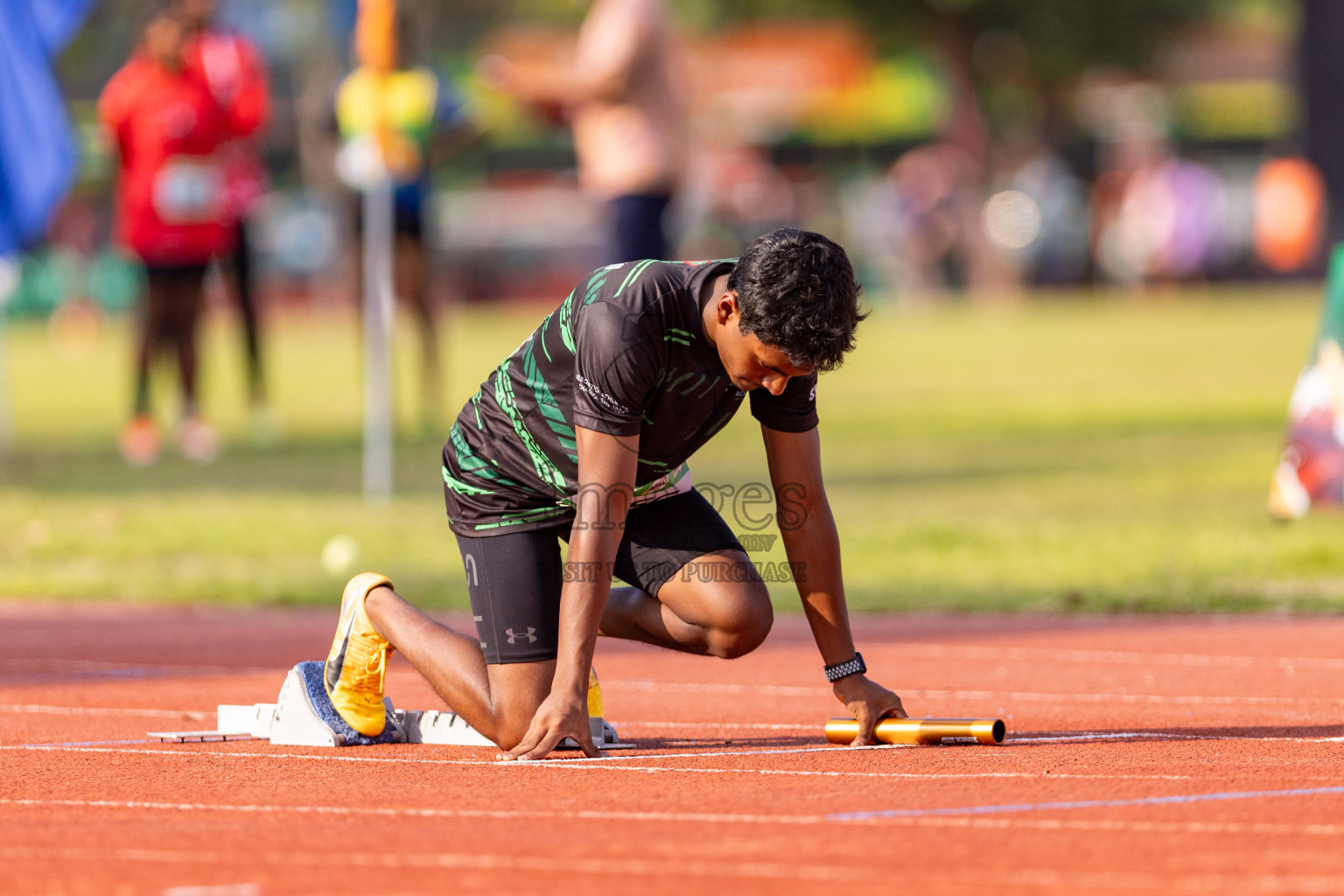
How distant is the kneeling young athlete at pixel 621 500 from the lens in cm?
500

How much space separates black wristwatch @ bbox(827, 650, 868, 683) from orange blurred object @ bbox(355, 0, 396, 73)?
21.9 ft

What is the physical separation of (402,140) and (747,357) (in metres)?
7.03

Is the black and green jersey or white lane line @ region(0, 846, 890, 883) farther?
the black and green jersey

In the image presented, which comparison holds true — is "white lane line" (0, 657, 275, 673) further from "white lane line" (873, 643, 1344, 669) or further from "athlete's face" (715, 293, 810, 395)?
"athlete's face" (715, 293, 810, 395)

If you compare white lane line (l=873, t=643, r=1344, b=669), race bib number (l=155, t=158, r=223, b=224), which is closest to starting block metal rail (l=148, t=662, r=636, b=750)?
white lane line (l=873, t=643, r=1344, b=669)

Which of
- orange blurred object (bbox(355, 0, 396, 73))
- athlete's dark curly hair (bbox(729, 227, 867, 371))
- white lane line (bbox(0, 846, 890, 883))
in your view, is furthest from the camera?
orange blurred object (bbox(355, 0, 396, 73))

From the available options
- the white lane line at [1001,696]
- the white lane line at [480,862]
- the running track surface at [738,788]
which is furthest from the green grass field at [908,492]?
the white lane line at [480,862]

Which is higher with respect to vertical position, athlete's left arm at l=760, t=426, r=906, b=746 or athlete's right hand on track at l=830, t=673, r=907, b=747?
athlete's left arm at l=760, t=426, r=906, b=746

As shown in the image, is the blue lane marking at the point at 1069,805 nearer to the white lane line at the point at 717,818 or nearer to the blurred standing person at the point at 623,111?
the white lane line at the point at 717,818

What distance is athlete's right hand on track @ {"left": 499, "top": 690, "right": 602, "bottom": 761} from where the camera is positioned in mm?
5004

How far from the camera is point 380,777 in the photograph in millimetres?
5078

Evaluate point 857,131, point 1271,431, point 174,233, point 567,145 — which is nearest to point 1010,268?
point 857,131

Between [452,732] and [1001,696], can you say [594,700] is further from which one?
[1001,696]

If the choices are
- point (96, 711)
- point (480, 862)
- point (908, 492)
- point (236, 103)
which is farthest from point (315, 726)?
point (236, 103)
